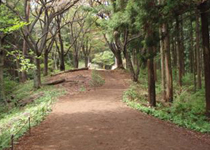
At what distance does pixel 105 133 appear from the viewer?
6.41m

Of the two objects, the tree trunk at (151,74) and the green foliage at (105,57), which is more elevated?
the green foliage at (105,57)

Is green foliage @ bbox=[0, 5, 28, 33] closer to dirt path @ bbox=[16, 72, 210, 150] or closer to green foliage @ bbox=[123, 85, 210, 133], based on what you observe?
dirt path @ bbox=[16, 72, 210, 150]

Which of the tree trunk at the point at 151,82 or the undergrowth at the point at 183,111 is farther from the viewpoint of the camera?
the tree trunk at the point at 151,82

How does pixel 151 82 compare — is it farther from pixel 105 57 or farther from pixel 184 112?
pixel 105 57

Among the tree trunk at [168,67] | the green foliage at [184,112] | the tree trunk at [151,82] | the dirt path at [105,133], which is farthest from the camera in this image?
the tree trunk at [168,67]

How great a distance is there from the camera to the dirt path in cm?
547

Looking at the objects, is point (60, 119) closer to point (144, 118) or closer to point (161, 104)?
point (144, 118)

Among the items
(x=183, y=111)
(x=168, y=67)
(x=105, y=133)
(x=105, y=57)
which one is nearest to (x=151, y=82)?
(x=168, y=67)

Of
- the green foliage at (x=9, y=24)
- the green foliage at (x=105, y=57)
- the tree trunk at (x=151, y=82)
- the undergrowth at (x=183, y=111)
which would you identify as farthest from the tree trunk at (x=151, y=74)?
the green foliage at (x=105, y=57)

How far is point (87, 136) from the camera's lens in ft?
20.2

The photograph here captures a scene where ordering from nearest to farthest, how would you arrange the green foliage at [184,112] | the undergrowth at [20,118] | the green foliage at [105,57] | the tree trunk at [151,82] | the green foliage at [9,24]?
the undergrowth at [20,118] < the green foliage at [9,24] < the green foliage at [184,112] < the tree trunk at [151,82] < the green foliage at [105,57]

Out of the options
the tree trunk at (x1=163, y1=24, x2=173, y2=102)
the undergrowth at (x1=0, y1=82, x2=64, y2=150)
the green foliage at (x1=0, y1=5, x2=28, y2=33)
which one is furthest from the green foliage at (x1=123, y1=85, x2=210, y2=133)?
the green foliage at (x1=0, y1=5, x2=28, y2=33)

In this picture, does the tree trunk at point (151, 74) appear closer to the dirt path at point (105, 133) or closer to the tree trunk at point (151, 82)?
the tree trunk at point (151, 82)

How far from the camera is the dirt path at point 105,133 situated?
5.47 m
